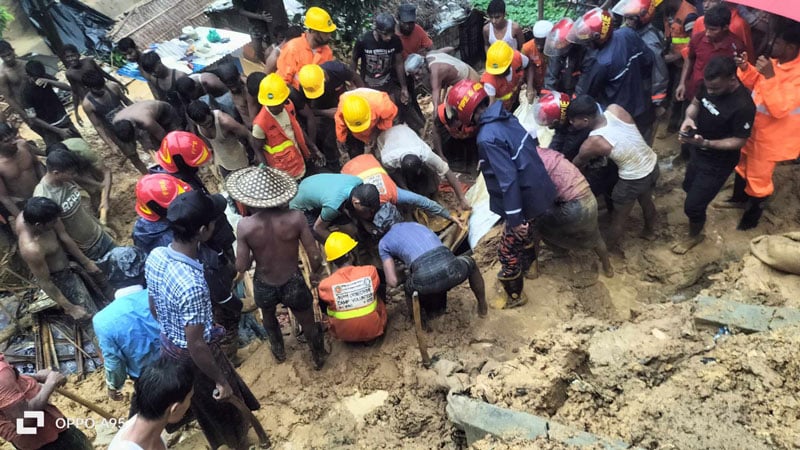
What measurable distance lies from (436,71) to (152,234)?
10.9 feet

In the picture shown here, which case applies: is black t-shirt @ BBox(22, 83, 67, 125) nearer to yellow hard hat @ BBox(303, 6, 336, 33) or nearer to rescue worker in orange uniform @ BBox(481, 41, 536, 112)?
yellow hard hat @ BBox(303, 6, 336, 33)

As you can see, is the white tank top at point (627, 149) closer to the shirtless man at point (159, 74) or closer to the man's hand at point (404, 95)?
the man's hand at point (404, 95)

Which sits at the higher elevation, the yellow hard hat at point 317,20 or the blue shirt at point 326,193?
the yellow hard hat at point 317,20

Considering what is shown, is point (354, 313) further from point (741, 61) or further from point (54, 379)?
point (741, 61)

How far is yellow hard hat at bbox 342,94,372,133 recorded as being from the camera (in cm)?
512

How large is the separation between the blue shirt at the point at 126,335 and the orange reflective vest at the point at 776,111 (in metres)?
4.63

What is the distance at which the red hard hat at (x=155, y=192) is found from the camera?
4.26 meters

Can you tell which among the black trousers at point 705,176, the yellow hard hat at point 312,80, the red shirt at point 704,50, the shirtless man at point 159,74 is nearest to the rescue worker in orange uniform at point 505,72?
the red shirt at point 704,50

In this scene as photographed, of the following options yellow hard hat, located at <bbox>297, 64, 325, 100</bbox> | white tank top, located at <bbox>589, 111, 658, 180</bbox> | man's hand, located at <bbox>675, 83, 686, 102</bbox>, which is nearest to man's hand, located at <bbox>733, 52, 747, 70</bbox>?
white tank top, located at <bbox>589, 111, 658, 180</bbox>

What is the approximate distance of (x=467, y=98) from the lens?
429 cm

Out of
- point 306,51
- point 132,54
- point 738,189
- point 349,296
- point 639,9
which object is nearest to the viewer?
point 349,296

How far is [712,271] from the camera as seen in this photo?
15.2 feet

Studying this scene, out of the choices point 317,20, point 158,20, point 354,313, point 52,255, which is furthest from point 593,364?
point 158,20

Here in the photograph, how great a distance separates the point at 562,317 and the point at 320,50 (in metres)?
4.05
